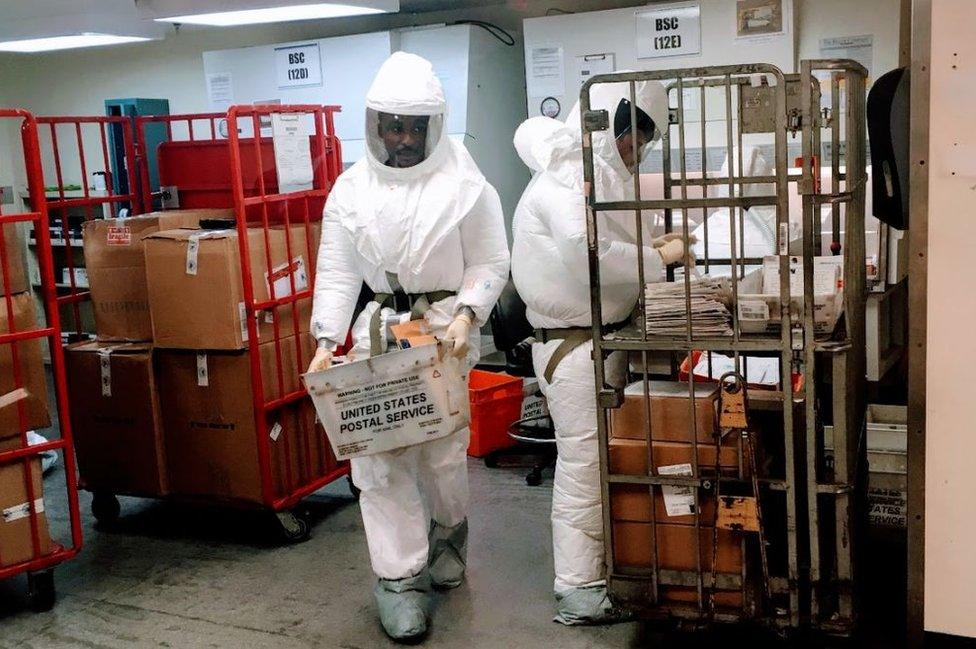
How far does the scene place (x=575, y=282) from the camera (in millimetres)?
2758

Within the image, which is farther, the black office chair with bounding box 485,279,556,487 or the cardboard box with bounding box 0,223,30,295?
the black office chair with bounding box 485,279,556,487

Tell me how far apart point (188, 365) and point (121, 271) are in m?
0.45

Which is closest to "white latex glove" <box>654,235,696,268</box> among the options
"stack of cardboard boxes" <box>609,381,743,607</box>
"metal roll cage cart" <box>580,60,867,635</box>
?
"metal roll cage cart" <box>580,60,867,635</box>

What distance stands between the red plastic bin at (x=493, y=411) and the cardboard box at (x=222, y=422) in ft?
3.21

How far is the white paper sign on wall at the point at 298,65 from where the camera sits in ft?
18.1

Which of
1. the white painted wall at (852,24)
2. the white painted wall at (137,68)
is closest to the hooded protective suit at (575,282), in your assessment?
the white painted wall at (852,24)

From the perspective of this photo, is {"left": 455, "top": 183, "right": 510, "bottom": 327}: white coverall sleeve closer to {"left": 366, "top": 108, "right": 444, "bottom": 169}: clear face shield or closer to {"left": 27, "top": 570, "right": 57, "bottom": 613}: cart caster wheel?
{"left": 366, "top": 108, "right": 444, "bottom": 169}: clear face shield

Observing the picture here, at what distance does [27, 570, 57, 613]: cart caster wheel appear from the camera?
3.16 metres

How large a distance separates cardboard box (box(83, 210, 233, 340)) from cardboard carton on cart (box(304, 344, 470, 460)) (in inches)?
50.3

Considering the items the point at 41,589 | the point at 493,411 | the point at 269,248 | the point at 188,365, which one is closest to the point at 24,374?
the point at 188,365

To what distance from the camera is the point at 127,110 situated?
239 inches

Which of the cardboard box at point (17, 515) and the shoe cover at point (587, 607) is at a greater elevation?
the cardboard box at point (17, 515)

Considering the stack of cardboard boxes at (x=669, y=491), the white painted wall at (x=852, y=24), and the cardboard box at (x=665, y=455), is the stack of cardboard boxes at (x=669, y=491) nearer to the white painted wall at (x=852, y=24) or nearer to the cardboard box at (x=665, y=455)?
the cardboard box at (x=665, y=455)

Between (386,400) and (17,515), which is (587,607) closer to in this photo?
(386,400)
